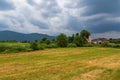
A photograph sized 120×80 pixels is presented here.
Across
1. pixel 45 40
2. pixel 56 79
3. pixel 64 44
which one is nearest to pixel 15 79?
pixel 56 79

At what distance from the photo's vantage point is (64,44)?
86.1m

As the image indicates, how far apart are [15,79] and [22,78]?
549mm

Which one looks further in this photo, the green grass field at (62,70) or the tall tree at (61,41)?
the tall tree at (61,41)

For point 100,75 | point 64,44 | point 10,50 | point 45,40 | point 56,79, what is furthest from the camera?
point 45,40

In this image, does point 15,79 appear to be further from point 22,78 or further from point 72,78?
point 72,78

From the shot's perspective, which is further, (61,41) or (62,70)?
(61,41)

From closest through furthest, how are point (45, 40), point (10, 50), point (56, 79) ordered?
1. point (56, 79)
2. point (10, 50)
3. point (45, 40)

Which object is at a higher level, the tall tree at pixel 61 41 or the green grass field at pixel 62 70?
the tall tree at pixel 61 41

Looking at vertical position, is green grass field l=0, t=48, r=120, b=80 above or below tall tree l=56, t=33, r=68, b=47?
below

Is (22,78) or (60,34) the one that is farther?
(60,34)

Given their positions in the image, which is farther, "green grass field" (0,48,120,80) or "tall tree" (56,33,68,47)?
"tall tree" (56,33,68,47)

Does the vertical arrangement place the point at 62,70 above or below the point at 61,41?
below

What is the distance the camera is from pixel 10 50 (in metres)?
60.0

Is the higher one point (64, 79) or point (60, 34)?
point (60, 34)
